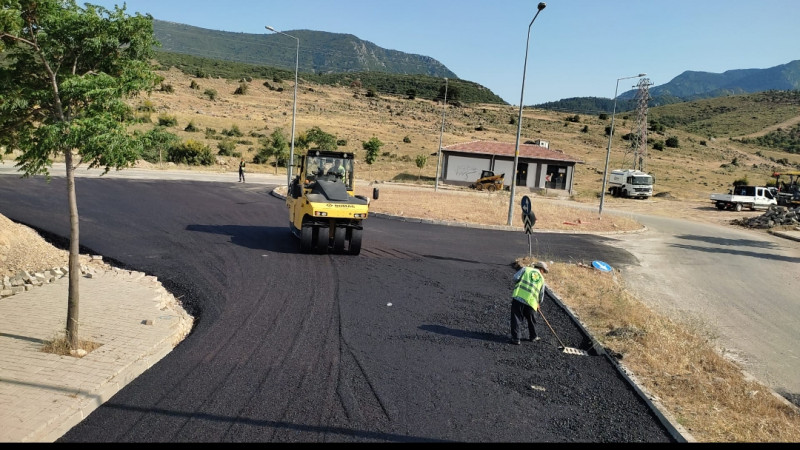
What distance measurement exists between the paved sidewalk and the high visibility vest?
5.35 metres

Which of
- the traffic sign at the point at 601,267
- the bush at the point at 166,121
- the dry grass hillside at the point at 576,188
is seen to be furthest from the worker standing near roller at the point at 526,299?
the bush at the point at 166,121

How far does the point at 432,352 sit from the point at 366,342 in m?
1.02

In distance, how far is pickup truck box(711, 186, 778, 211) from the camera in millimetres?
40031

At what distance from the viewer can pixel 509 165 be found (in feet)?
169

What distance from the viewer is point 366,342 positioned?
844 centimetres

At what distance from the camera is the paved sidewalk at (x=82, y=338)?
224 inches

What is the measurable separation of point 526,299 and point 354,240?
688 centimetres

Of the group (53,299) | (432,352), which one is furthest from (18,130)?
(432,352)

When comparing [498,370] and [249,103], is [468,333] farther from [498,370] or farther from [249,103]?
[249,103]

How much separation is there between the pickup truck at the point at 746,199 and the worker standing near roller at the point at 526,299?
124 feet

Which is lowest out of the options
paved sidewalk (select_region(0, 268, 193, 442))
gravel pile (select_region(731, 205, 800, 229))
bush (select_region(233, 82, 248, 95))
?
paved sidewalk (select_region(0, 268, 193, 442))

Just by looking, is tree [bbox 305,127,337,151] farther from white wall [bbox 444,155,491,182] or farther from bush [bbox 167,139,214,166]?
white wall [bbox 444,155,491,182]

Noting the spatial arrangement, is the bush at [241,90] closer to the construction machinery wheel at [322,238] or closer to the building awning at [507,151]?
the building awning at [507,151]

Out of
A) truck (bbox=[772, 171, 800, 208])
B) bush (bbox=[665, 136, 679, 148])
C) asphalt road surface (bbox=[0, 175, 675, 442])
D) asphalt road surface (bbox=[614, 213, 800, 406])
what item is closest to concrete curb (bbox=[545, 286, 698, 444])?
asphalt road surface (bbox=[0, 175, 675, 442])
